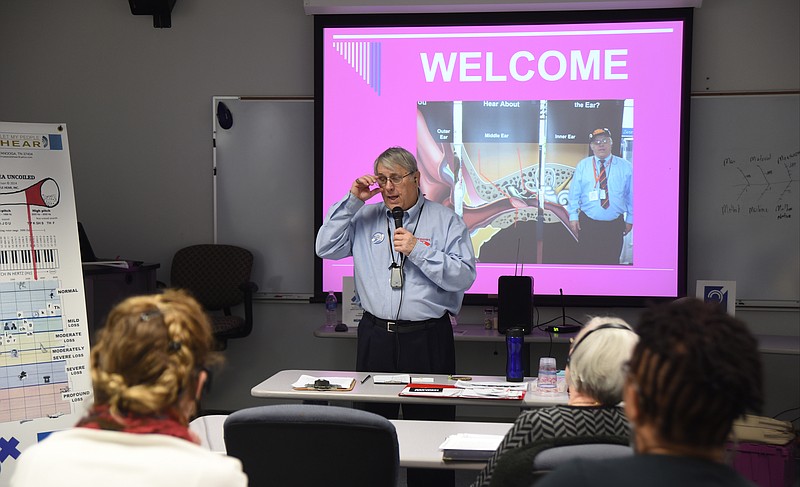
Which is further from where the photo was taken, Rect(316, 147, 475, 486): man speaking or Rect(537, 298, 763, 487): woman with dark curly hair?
Rect(316, 147, 475, 486): man speaking

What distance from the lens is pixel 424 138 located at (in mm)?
Answer: 5203

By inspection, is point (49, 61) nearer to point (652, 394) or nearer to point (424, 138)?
point (424, 138)

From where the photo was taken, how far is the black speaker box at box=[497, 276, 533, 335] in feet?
13.8

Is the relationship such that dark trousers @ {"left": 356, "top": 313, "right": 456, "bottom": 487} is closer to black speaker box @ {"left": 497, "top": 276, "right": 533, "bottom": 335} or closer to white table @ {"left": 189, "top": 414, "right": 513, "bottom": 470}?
black speaker box @ {"left": 497, "top": 276, "right": 533, "bottom": 335}

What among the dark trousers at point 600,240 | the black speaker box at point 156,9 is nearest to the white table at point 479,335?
the dark trousers at point 600,240

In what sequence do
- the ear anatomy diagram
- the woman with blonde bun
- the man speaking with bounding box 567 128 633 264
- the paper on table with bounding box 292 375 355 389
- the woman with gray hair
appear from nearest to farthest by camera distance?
the woman with blonde bun → the woman with gray hair → the paper on table with bounding box 292 375 355 389 → the ear anatomy diagram → the man speaking with bounding box 567 128 633 264

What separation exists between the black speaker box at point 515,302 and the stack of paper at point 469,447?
1720 millimetres

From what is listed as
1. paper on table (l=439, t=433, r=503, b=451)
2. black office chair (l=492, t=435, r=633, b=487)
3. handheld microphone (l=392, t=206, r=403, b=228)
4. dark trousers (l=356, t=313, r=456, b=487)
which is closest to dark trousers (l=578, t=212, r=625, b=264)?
dark trousers (l=356, t=313, r=456, b=487)

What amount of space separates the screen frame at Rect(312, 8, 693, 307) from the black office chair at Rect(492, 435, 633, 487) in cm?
332

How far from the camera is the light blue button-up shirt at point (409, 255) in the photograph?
356 cm

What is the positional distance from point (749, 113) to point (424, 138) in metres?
2.05

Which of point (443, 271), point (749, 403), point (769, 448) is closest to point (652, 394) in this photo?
point (749, 403)

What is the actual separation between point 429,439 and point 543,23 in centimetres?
326

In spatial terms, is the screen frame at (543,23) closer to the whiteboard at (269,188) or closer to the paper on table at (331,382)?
the whiteboard at (269,188)
